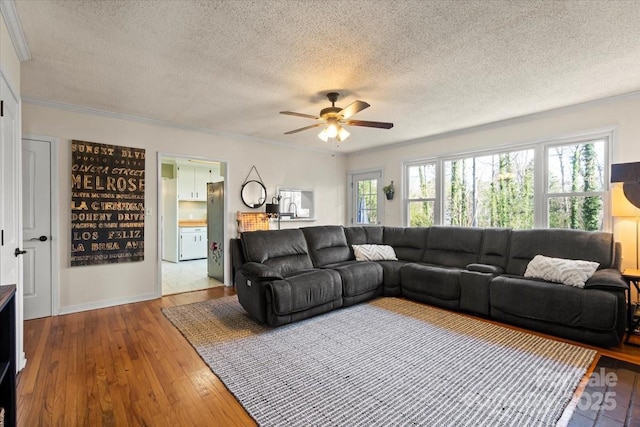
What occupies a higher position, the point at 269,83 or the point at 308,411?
the point at 269,83

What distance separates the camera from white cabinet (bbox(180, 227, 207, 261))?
290 inches

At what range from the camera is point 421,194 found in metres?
5.56

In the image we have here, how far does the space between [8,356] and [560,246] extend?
4708mm

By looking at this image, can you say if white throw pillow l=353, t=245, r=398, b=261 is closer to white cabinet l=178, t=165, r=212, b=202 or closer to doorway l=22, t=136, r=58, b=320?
doorway l=22, t=136, r=58, b=320

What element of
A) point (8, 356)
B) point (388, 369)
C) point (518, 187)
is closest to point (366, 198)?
point (518, 187)

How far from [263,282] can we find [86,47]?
8.19ft

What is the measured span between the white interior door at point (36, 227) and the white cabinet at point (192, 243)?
3.80 meters

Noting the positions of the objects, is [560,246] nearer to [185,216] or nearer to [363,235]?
[363,235]

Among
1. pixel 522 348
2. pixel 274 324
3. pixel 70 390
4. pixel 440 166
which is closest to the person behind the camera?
pixel 70 390

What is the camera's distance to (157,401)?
6.37ft

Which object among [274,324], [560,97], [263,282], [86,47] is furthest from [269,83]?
[560,97]

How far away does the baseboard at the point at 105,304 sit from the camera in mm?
3670

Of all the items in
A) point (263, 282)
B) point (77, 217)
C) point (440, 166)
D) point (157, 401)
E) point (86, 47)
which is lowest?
point (157, 401)

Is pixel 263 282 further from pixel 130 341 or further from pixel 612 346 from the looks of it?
pixel 612 346
